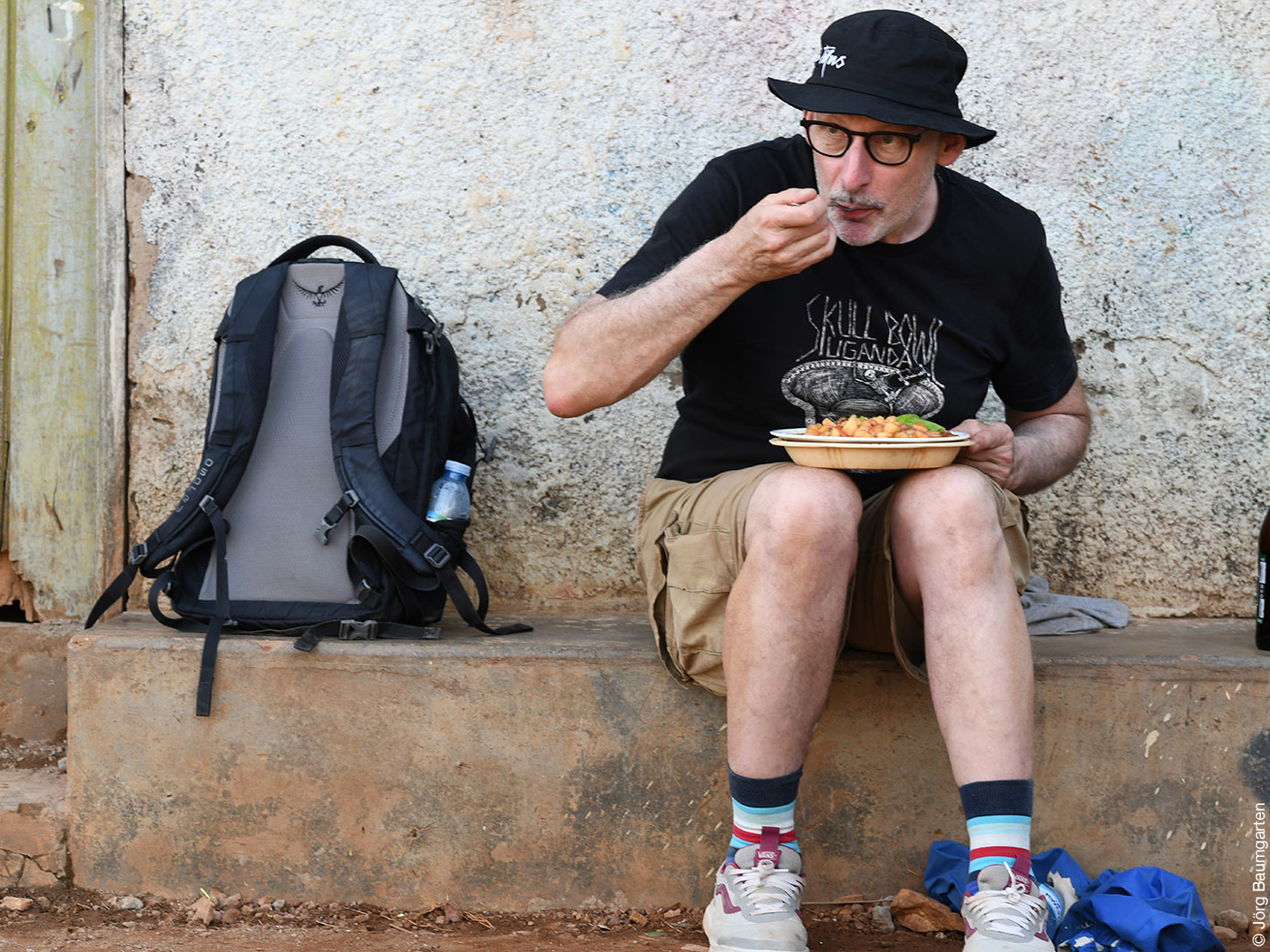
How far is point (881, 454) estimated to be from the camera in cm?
187

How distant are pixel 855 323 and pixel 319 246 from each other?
1.18m

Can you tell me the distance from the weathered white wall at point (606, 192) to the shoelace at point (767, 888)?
1.05 meters

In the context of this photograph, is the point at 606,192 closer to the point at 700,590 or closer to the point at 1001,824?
the point at 700,590

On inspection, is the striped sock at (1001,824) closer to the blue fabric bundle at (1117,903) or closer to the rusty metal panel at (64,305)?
the blue fabric bundle at (1117,903)

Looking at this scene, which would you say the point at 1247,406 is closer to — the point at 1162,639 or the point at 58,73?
the point at 1162,639

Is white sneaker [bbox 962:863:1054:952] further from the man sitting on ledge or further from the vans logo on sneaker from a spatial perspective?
the vans logo on sneaker

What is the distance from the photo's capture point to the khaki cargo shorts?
6.67 ft

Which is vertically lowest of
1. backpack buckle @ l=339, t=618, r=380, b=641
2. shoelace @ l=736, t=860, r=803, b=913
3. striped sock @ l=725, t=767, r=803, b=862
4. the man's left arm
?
shoelace @ l=736, t=860, r=803, b=913

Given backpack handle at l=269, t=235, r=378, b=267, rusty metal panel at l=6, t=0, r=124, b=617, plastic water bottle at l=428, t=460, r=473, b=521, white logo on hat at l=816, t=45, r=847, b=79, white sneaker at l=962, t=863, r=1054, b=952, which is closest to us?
white sneaker at l=962, t=863, r=1054, b=952

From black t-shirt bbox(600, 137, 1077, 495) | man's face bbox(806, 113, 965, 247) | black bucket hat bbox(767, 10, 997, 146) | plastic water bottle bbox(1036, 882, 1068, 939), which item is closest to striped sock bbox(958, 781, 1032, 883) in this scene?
plastic water bottle bbox(1036, 882, 1068, 939)

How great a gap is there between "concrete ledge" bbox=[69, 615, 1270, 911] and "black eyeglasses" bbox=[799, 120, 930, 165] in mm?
977

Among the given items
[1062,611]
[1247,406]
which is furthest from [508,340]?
[1247,406]

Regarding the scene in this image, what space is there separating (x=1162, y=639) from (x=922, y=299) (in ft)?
3.16

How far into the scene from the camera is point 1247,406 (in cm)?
284
